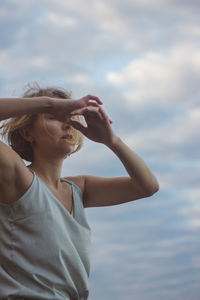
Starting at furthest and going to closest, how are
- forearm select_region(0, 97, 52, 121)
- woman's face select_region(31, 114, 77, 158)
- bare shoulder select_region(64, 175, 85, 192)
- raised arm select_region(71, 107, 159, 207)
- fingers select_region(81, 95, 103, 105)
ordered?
1. bare shoulder select_region(64, 175, 85, 192)
2. woman's face select_region(31, 114, 77, 158)
3. raised arm select_region(71, 107, 159, 207)
4. fingers select_region(81, 95, 103, 105)
5. forearm select_region(0, 97, 52, 121)

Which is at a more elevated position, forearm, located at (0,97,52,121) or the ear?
forearm, located at (0,97,52,121)

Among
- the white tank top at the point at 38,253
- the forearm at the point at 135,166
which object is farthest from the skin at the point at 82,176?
the white tank top at the point at 38,253

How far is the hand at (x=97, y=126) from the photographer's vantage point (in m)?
2.95

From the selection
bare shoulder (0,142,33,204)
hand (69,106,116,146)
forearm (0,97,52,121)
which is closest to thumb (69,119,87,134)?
hand (69,106,116,146)

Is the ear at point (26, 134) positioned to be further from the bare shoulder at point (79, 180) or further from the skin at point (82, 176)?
the bare shoulder at point (79, 180)

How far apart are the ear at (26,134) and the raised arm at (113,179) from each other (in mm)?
405

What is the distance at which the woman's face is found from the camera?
10.4 feet

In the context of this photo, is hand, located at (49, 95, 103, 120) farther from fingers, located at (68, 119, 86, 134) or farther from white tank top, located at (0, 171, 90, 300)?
white tank top, located at (0, 171, 90, 300)

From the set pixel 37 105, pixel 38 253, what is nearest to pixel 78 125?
pixel 37 105

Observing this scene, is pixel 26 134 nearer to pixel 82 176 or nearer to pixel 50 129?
pixel 50 129

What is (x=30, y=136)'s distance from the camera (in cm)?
331

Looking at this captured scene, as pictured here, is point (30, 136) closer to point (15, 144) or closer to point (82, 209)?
point (15, 144)

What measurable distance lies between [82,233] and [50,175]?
1.42ft

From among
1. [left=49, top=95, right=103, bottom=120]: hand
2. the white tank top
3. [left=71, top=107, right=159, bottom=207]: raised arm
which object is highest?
[left=49, top=95, right=103, bottom=120]: hand
